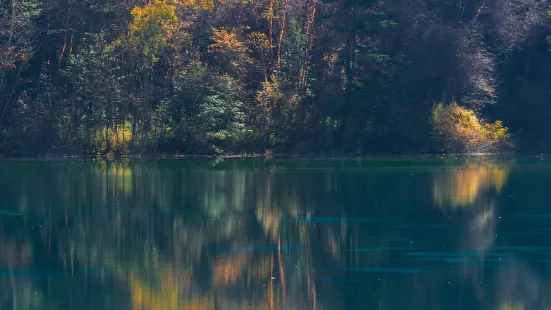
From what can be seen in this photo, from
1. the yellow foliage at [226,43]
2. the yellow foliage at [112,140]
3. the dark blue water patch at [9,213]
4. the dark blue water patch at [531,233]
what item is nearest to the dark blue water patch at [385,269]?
the dark blue water patch at [531,233]

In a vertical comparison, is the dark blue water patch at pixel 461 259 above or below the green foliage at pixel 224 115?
below

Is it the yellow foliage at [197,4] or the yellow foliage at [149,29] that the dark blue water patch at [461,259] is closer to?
the yellow foliage at [149,29]

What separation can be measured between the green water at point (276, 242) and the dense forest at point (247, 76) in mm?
15640

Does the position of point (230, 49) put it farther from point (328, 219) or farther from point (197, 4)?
point (328, 219)

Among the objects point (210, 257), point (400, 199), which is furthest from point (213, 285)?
point (400, 199)

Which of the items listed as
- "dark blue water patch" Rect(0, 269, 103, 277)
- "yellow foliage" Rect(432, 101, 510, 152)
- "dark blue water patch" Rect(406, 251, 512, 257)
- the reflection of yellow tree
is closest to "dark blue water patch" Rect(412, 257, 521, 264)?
"dark blue water patch" Rect(406, 251, 512, 257)

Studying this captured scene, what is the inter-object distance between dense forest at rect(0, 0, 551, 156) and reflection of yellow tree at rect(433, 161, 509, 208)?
10.6m

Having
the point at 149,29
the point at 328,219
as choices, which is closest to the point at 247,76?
the point at 149,29

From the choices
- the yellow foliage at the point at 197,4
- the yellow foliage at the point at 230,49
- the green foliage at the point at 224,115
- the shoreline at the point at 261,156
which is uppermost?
the yellow foliage at the point at 197,4

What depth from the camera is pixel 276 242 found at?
1883cm

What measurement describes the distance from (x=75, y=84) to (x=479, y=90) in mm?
23752

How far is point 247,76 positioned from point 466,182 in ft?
76.2

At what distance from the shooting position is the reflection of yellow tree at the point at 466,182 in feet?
87.2

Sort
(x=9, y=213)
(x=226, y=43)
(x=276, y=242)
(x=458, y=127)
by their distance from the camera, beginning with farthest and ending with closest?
(x=458, y=127), (x=226, y=43), (x=9, y=213), (x=276, y=242)
